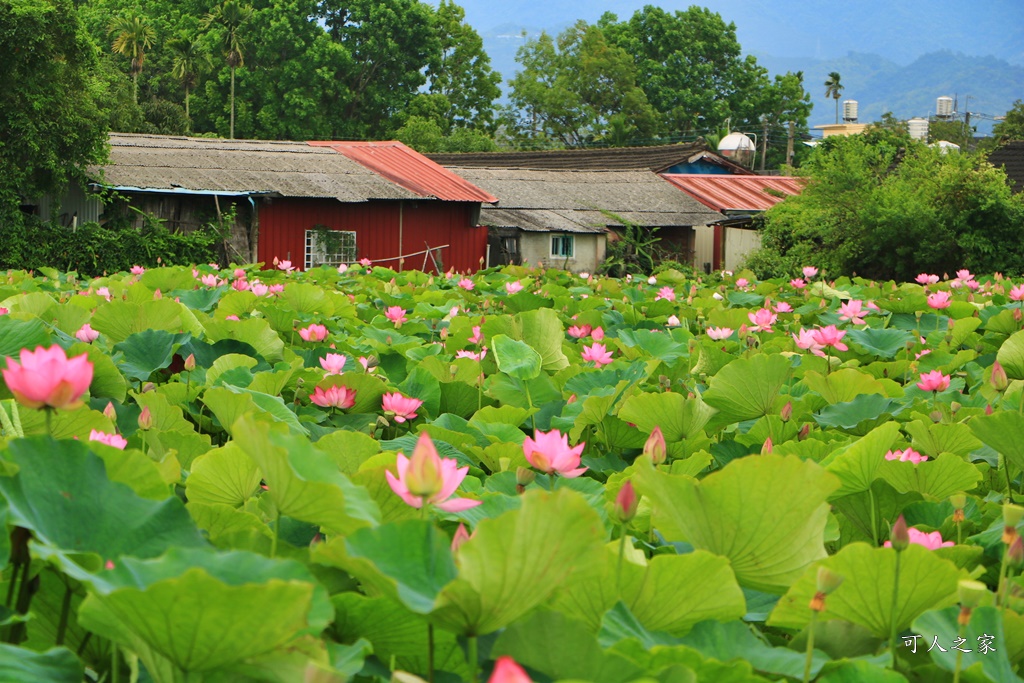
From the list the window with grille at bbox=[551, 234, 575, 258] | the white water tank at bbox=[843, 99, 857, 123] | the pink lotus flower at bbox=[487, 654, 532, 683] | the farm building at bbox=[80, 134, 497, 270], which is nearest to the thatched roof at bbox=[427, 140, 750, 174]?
the window with grille at bbox=[551, 234, 575, 258]

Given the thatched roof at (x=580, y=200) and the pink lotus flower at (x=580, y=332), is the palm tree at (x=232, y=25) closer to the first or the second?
the thatched roof at (x=580, y=200)

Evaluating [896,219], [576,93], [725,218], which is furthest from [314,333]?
[576,93]

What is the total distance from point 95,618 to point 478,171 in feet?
85.2

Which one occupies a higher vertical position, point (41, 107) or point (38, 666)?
point (41, 107)

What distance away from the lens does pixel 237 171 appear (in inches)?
779

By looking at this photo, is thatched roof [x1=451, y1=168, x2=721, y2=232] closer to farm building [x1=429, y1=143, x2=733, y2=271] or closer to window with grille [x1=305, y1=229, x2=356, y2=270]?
farm building [x1=429, y1=143, x2=733, y2=271]

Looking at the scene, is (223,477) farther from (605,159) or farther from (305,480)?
(605,159)

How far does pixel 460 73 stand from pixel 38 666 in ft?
147

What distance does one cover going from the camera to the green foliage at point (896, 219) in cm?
1692

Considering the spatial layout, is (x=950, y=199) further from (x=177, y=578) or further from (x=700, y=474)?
(x=177, y=578)

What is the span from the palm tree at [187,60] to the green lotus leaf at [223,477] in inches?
1553

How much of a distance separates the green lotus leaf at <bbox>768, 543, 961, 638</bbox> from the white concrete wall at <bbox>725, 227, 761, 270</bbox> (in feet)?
82.8

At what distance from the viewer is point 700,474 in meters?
1.91

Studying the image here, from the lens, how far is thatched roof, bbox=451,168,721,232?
23.5 meters
